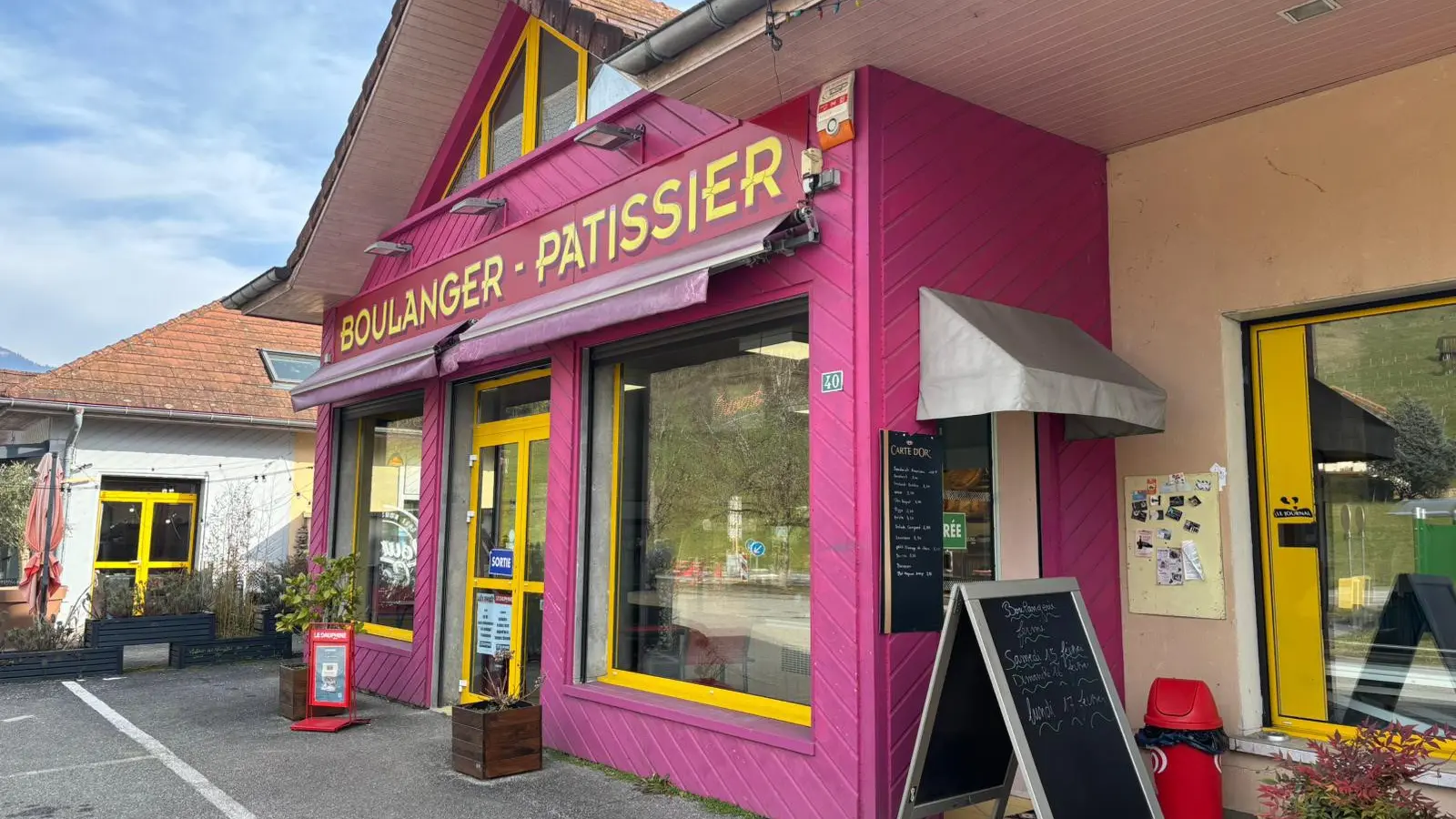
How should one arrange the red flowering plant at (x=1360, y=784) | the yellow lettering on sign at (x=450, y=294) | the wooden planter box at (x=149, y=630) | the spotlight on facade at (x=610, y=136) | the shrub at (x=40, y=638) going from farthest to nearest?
1. the wooden planter box at (x=149, y=630)
2. the shrub at (x=40, y=638)
3. the yellow lettering on sign at (x=450, y=294)
4. the spotlight on facade at (x=610, y=136)
5. the red flowering plant at (x=1360, y=784)

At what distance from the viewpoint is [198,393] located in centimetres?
1537

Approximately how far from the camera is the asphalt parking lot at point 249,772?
5.22 meters

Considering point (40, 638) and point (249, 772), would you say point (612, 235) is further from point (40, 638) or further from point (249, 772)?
point (40, 638)

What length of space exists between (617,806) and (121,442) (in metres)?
12.3

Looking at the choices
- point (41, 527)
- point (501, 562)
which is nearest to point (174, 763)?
point (501, 562)

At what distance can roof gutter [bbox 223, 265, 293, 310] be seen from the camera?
31.1 ft

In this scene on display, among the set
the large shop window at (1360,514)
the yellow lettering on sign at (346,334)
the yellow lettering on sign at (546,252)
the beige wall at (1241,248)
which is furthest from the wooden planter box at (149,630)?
the large shop window at (1360,514)

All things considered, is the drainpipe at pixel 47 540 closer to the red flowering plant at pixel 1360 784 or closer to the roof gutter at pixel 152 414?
the roof gutter at pixel 152 414

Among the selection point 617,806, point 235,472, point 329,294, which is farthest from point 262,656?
point 617,806

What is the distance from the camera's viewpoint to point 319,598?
25.1 feet

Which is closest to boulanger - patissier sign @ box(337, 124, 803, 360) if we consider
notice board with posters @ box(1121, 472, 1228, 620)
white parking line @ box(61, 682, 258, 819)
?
notice board with posters @ box(1121, 472, 1228, 620)

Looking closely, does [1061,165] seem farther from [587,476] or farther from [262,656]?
[262,656]

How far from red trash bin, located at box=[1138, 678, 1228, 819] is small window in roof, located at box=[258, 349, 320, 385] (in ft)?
32.0

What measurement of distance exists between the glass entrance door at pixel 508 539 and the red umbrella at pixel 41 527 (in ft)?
19.2
